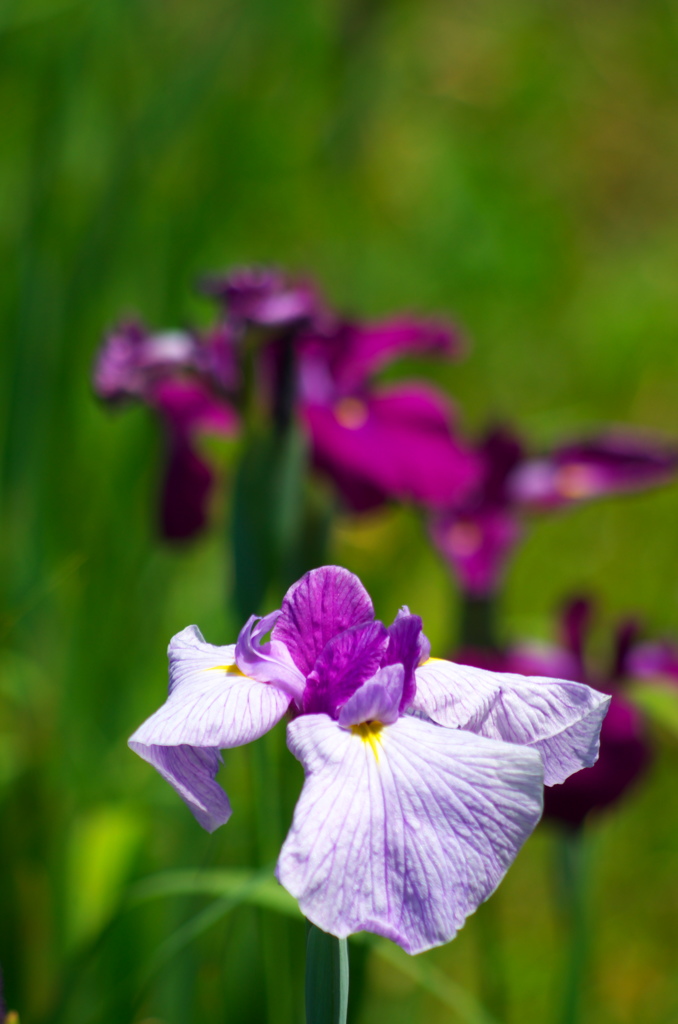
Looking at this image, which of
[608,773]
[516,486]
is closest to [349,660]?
[608,773]

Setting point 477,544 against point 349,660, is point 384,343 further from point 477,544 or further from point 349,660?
point 349,660

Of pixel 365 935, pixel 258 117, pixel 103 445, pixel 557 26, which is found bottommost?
pixel 365 935

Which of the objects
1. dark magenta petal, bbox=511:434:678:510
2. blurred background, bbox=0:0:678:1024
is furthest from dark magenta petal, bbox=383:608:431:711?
dark magenta petal, bbox=511:434:678:510

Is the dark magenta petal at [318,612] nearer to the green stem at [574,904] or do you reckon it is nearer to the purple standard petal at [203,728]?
the purple standard petal at [203,728]

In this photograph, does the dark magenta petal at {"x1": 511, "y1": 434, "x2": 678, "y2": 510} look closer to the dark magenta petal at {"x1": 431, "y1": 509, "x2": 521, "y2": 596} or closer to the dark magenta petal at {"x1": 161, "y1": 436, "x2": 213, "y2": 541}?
the dark magenta petal at {"x1": 431, "y1": 509, "x2": 521, "y2": 596}

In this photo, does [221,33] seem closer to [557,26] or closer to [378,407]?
[378,407]

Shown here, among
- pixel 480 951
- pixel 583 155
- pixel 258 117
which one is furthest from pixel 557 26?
pixel 480 951

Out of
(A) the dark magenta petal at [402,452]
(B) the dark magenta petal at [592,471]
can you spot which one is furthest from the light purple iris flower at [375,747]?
(B) the dark magenta petal at [592,471]

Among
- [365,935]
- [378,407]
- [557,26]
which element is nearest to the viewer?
[365,935]
